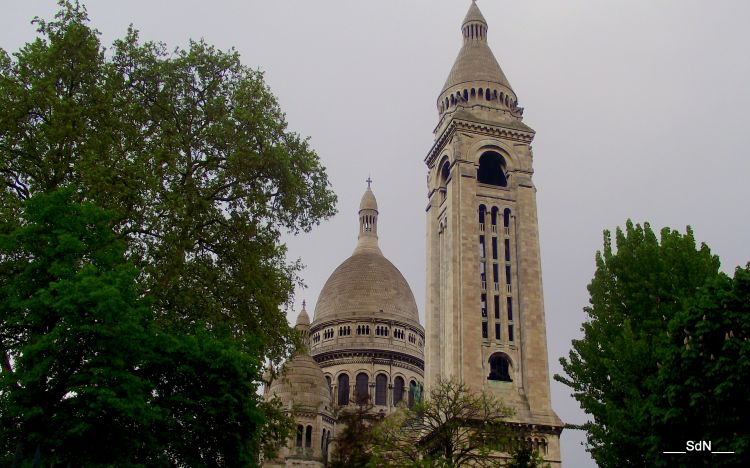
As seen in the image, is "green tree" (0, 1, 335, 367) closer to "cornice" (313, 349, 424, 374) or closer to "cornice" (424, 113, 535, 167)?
"cornice" (424, 113, 535, 167)

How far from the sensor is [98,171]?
69.4 ft

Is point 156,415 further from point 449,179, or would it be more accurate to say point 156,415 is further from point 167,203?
point 449,179

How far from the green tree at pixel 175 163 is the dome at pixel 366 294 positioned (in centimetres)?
5325

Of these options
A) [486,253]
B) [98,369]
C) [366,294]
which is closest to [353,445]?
[486,253]

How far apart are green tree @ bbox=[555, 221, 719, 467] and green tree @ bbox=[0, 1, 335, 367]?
32.7 feet

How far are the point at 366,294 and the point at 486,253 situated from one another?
3295 centimetres

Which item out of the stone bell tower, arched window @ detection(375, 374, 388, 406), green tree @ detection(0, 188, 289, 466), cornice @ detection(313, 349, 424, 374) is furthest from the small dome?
green tree @ detection(0, 188, 289, 466)

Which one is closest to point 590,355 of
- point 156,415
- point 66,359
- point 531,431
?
point 156,415

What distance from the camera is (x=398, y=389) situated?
75750 millimetres

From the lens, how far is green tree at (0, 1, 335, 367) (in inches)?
870

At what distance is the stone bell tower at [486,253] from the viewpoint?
47.0m

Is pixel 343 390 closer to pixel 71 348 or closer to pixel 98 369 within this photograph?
pixel 71 348

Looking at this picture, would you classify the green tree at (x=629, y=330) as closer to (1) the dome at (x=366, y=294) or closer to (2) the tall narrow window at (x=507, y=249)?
(2) the tall narrow window at (x=507, y=249)

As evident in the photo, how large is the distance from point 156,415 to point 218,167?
439 inches
